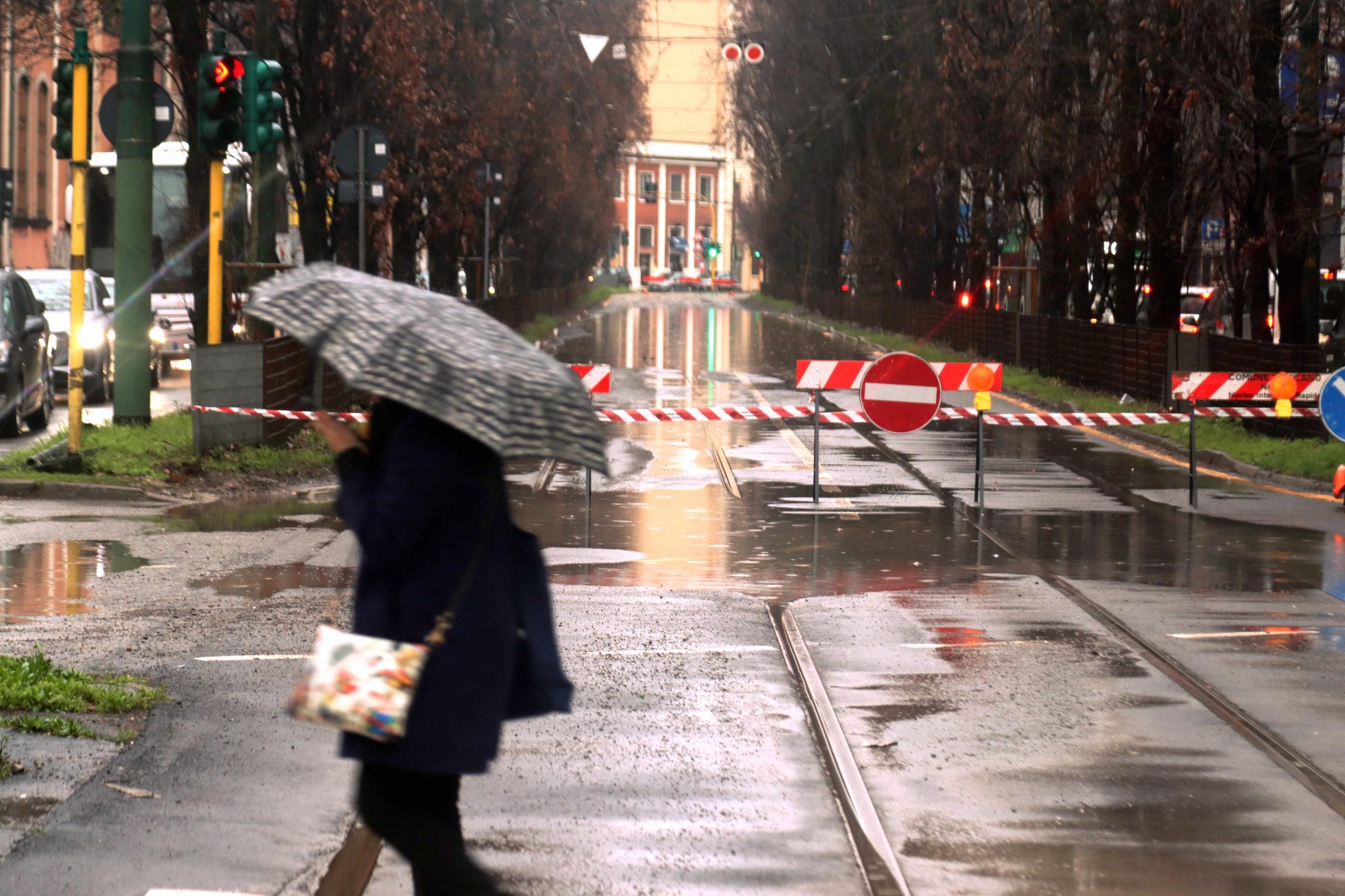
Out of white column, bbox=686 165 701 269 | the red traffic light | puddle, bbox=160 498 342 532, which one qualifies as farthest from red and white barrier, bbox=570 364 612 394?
white column, bbox=686 165 701 269

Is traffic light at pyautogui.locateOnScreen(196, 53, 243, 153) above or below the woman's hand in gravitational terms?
above

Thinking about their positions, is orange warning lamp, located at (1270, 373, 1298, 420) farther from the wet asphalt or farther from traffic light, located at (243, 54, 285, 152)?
traffic light, located at (243, 54, 285, 152)

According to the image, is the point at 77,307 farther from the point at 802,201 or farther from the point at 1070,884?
the point at 802,201

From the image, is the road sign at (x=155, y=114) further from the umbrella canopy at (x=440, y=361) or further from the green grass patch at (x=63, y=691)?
the umbrella canopy at (x=440, y=361)

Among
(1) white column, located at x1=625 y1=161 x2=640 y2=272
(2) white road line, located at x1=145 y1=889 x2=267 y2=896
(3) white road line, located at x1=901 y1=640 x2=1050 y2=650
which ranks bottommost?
(2) white road line, located at x1=145 y1=889 x2=267 y2=896

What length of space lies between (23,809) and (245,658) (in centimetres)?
273

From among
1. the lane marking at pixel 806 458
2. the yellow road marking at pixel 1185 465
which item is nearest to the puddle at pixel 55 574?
the lane marking at pixel 806 458

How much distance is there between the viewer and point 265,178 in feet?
71.2

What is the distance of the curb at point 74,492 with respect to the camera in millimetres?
14938

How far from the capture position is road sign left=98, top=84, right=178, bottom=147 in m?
17.9

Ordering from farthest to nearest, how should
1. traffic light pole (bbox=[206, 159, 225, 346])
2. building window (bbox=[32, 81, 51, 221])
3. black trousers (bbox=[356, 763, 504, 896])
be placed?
building window (bbox=[32, 81, 51, 221]) < traffic light pole (bbox=[206, 159, 225, 346]) < black trousers (bbox=[356, 763, 504, 896])

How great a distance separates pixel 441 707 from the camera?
4.00 m

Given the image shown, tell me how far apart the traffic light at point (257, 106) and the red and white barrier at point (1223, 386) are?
8.35m

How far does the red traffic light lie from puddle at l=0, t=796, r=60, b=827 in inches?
462
